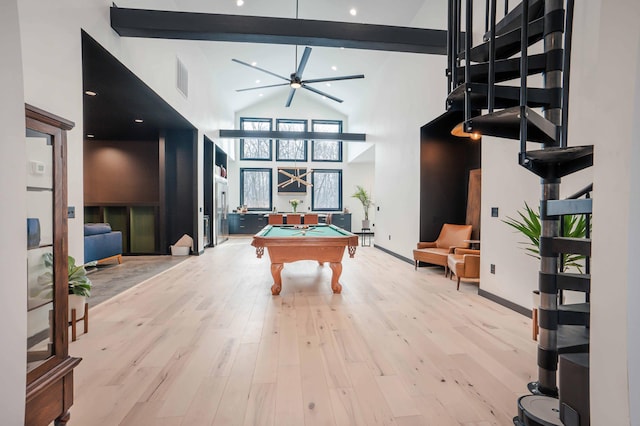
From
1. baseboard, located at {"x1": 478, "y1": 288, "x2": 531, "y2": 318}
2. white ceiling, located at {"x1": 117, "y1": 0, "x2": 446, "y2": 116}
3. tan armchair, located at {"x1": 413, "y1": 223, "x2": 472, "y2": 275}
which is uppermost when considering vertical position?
white ceiling, located at {"x1": 117, "y1": 0, "x2": 446, "y2": 116}

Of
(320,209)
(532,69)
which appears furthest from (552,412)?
(320,209)

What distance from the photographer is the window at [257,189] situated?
1223 centimetres

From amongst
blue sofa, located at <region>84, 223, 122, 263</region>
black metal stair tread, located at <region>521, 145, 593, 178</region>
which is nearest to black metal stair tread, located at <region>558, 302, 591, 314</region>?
black metal stair tread, located at <region>521, 145, 593, 178</region>

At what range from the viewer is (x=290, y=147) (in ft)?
40.5

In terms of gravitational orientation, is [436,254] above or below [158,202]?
below

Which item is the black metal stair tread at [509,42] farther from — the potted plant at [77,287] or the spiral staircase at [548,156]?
the potted plant at [77,287]

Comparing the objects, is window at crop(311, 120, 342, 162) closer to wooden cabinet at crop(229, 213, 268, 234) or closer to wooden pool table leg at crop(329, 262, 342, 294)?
wooden cabinet at crop(229, 213, 268, 234)

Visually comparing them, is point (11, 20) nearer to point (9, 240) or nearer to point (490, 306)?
point (9, 240)

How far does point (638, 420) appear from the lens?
87 centimetres

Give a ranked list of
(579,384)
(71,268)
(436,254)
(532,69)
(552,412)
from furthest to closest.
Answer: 1. (436,254)
2. (71,268)
3. (532,69)
4. (552,412)
5. (579,384)

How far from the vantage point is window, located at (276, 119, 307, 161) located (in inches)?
484

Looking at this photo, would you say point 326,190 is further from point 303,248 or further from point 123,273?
point 303,248

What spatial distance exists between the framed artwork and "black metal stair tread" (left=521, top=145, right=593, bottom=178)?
34.5 ft

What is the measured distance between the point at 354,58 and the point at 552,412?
26.9 feet
